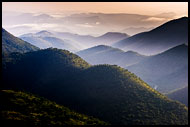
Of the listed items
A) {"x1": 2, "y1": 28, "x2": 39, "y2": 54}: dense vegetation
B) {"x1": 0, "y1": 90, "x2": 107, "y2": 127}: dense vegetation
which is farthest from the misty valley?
{"x1": 2, "y1": 28, "x2": 39, "y2": 54}: dense vegetation

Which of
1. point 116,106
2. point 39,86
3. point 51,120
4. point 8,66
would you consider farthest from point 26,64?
point 51,120

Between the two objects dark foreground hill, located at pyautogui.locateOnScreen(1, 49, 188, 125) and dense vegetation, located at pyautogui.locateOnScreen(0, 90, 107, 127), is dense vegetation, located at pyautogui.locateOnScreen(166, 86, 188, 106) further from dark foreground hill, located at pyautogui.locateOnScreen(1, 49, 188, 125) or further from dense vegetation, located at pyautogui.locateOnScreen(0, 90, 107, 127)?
dense vegetation, located at pyautogui.locateOnScreen(0, 90, 107, 127)

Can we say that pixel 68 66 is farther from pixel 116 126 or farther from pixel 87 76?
pixel 116 126

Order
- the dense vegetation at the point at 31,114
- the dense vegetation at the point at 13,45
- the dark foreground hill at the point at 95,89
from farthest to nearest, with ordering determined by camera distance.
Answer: the dense vegetation at the point at 13,45, the dark foreground hill at the point at 95,89, the dense vegetation at the point at 31,114

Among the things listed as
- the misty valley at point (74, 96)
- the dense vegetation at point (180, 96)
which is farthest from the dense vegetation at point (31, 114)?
the dense vegetation at point (180, 96)

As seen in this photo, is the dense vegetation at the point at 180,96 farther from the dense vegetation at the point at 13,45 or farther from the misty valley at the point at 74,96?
the dense vegetation at the point at 13,45

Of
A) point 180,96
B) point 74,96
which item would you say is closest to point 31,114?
point 74,96
